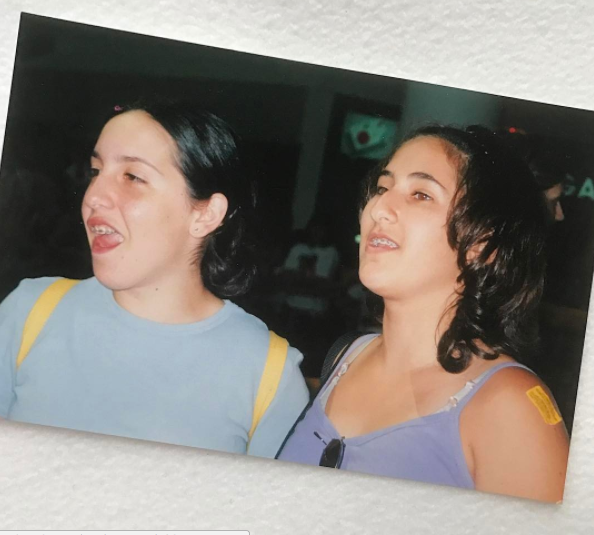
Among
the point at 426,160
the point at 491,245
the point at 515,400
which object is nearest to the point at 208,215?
the point at 426,160

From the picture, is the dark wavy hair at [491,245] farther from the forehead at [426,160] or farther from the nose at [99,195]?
the nose at [99,195]

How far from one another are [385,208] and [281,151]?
23cm

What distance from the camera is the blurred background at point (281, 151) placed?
1258mm

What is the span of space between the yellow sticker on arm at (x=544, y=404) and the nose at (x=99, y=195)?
908 millimetres

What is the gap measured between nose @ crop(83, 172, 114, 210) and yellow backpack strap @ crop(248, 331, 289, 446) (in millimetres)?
410

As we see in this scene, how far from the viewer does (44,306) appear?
1.26 meters

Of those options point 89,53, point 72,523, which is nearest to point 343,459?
point 72,523

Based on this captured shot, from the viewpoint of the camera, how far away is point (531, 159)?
131 centimetres

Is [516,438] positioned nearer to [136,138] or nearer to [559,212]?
[559,212]

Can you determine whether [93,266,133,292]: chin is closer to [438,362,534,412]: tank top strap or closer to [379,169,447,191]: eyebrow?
[379,169,447,191]: eyebrow

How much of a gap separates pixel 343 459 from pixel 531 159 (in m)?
0.71

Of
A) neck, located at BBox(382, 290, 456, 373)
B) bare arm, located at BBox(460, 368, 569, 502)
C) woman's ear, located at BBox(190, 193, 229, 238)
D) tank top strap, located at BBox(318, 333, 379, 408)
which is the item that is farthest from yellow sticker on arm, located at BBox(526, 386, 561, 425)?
woman's ear, located at BBox(190, 193, 229, 238)

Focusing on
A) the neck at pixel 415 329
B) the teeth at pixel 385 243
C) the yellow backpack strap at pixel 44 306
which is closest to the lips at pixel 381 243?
the teeth at pixel 385 243

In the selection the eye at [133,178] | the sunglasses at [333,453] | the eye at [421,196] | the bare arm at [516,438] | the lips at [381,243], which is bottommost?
the sunglasses at [333,453]
